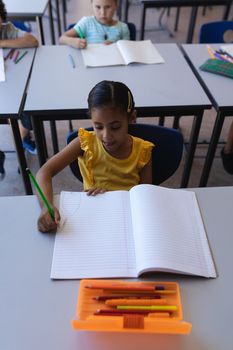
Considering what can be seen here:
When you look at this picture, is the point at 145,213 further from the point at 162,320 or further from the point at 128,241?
the point at 162,320

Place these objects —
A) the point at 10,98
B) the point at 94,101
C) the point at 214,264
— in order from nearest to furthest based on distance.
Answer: the point at 214,264 → the point at 94,101 → the point at 10,98

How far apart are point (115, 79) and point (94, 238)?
3.57ft

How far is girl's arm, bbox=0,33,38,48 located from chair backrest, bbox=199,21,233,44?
1.23 metres

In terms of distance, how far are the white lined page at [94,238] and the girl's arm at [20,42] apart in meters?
1.39

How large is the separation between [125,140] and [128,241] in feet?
1.65

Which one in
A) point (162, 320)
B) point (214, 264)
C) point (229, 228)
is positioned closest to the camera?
point (162, 320)

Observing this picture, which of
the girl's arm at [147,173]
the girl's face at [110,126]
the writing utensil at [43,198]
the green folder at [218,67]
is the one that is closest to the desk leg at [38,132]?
the girl's face at [110,126]

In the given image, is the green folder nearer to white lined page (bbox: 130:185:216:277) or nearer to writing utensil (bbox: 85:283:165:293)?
white lined page (bbox: 130:185:216:277)

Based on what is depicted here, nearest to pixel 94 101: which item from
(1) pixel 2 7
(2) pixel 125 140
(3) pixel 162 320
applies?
(2) pixel 125 140

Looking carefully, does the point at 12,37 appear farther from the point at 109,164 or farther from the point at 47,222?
the point at 47,222

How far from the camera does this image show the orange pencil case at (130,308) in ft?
2.09

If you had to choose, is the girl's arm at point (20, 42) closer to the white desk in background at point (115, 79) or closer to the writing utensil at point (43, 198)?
the white desk in background at point (115, 79)

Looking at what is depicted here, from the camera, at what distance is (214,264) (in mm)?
796

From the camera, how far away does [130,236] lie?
0.83 m
